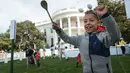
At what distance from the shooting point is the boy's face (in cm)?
299

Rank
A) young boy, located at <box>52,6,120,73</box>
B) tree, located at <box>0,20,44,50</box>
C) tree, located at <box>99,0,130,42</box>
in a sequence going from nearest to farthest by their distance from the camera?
young boy, located at <box>52,6,120,73</box>, tree, located at <box>99,0,130,42</box>, tree, located at <box>0,20,44,50</box>

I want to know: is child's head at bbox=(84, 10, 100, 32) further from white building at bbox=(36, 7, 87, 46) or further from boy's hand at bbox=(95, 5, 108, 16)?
white building at bbox=(36, 7, 87, 46)

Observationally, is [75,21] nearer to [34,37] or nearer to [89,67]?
[34,37]

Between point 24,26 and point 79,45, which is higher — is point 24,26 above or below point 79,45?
above

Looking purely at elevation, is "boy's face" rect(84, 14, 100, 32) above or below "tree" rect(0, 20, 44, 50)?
below

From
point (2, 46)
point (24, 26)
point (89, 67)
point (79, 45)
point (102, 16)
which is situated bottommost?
point (89, 67)

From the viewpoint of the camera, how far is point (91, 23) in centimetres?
299

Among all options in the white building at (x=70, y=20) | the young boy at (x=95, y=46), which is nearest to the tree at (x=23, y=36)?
the white building at (x=70, y=20)

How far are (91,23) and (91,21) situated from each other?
3 cm

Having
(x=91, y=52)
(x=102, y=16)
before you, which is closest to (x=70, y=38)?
(x=91, y=52)

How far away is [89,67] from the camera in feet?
9.75

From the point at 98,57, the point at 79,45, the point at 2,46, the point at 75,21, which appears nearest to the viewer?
the point at 98,57

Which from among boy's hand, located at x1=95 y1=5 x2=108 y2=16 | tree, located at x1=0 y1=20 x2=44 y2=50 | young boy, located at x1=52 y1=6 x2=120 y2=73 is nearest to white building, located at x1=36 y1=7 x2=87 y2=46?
tree, located at x1=0 y1=20 x2=44 y2=50

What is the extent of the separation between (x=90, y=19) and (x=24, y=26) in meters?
59.2
